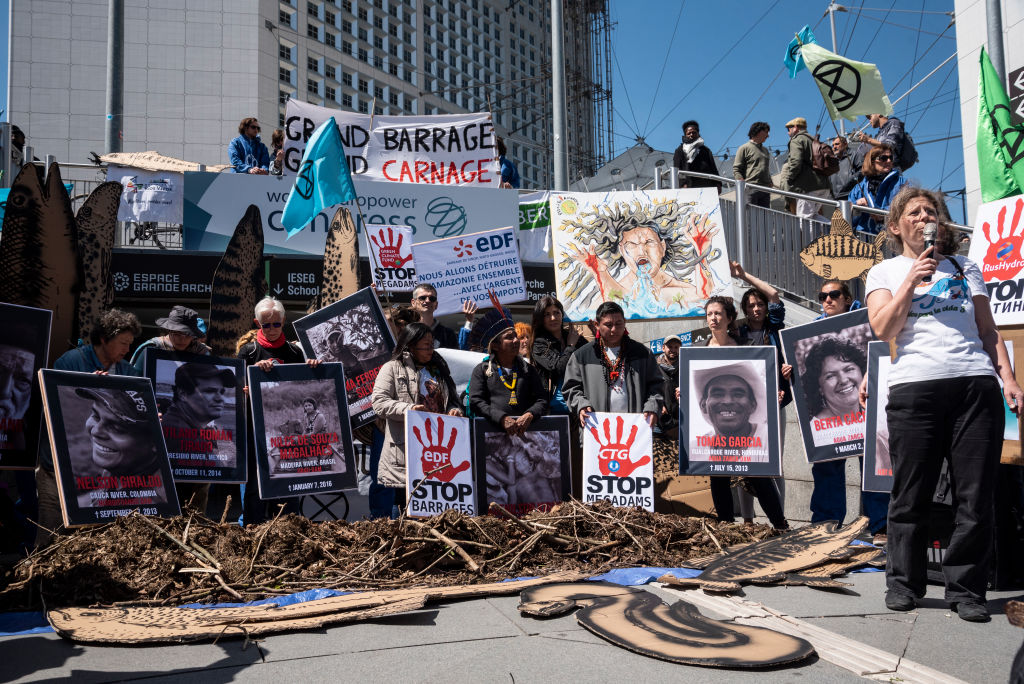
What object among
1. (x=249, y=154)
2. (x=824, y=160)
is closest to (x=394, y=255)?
(x=249, y=154)

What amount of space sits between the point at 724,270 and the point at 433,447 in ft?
14.1

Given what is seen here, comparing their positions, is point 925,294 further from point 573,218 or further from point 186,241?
point 186,241

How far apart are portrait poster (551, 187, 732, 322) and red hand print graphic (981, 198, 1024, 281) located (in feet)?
11.3

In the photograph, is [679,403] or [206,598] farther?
[679,403]

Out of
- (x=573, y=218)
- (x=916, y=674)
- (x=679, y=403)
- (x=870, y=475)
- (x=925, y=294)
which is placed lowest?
(x=916, y=674)

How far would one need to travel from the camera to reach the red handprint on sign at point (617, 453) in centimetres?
634

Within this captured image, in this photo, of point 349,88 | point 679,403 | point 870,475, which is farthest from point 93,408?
point 349,88

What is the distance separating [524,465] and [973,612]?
3.24m

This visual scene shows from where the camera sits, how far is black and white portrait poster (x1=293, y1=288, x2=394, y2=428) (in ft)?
22.5

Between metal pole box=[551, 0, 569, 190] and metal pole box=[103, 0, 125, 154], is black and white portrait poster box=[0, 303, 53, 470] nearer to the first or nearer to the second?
metal pole box=[103, 0, 125, 154]

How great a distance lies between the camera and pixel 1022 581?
4410mm

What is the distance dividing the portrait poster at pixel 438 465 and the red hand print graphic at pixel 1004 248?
354 cm

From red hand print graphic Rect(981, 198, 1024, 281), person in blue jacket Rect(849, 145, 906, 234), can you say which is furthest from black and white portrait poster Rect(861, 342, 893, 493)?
person in blue jacket Rect(849, 145, 906, 234)

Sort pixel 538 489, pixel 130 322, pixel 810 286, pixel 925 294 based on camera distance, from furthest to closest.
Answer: pixel 810 286
pixel 538 489
pixel 130 322
pixel 925 294
